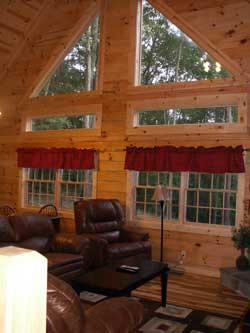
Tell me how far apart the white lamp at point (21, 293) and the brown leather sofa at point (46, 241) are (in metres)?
A: 3.52

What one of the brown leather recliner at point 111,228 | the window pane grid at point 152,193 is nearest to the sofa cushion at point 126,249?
the brown leather recliner at point 111,228

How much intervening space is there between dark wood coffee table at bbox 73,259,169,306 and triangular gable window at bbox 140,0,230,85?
3.42 m

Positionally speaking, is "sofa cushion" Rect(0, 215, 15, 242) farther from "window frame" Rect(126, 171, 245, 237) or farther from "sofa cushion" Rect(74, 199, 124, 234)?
"window frame" Rect(126, 171, 245, 237)

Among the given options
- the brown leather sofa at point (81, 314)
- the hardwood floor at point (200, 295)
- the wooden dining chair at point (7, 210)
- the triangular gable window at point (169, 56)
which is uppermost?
the triangular gable window at point (169, 56)

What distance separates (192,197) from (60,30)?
4445 millimetres

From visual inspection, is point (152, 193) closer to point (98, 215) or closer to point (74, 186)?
point (98, 215)

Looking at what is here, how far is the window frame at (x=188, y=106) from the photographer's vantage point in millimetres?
5531

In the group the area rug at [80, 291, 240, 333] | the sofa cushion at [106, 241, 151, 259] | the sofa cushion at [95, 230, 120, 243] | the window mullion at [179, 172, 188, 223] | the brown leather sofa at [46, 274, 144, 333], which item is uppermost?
the window mullion at [179, 172, 188, 223]

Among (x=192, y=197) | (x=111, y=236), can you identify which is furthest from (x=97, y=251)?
(x=192, y=197)

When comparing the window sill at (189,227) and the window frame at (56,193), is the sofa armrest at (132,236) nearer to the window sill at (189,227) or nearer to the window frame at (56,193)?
the window sill at (189,227)

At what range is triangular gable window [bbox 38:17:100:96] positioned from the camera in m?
7.08

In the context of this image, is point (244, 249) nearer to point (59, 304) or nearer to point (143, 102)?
point (143, 102)

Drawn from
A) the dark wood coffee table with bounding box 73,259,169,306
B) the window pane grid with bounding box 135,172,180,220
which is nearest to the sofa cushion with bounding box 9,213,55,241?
the dark wood coffee table with bounding box 73,259,169,306

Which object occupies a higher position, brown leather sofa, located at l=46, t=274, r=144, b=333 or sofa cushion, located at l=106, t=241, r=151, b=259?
brown leather sofa, located at l=46, t=274, r=144, b=333
